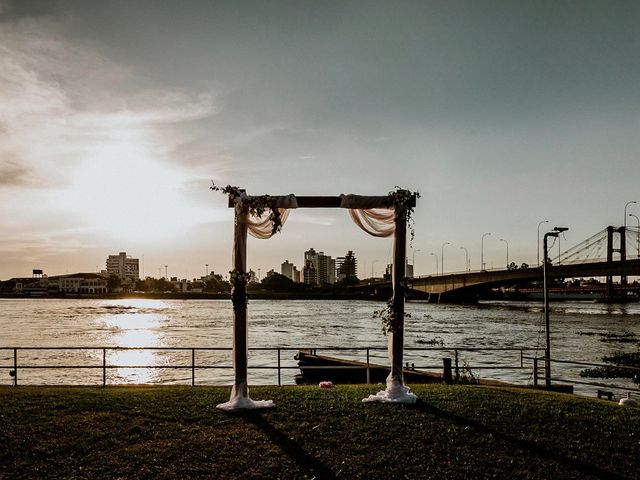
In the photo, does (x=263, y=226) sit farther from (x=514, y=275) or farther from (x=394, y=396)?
(x=514, y=275)

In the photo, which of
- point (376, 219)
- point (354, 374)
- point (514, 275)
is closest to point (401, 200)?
point (376, 219)

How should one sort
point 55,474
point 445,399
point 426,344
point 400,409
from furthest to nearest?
point 426,344
point 445,399
point 400,409
point 55,474

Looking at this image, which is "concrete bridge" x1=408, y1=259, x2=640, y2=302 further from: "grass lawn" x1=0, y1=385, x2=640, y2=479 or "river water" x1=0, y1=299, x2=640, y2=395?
"grass lawn" x1=0, y1=385, x2=640, y2=479

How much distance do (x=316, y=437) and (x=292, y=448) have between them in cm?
60

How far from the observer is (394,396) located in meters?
12.0

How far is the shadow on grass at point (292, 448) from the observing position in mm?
8789

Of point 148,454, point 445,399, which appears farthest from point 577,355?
point 148,454

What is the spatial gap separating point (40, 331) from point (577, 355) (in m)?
50.7

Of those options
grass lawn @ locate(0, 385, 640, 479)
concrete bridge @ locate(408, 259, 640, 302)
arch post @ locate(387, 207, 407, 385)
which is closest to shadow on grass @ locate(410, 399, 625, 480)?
grass lawn @ locate(0, 385, 640, 479)

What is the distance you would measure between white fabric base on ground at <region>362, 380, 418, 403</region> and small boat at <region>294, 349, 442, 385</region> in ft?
24.1

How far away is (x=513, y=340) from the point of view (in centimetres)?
5253

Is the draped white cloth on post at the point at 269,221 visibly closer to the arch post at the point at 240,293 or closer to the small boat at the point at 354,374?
the arch post at the point at 240,293

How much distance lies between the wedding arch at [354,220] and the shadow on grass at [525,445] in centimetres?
75

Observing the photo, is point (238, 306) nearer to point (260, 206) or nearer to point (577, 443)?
point (260, 206)
